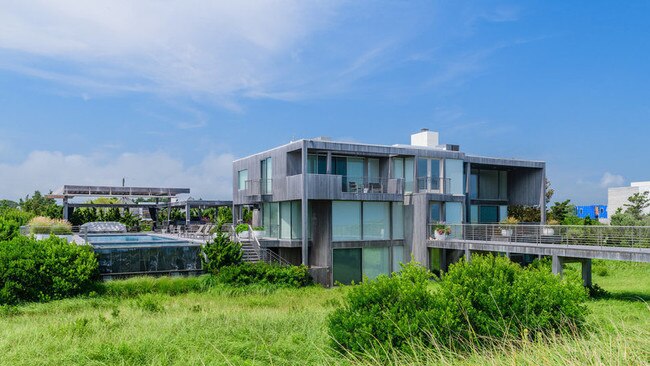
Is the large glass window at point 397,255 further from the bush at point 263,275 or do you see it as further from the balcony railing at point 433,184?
the bush at point 263,275

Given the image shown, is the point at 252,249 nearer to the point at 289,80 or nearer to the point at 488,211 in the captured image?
the point at 289,80

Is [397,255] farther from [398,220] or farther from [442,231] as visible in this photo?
[442,231]

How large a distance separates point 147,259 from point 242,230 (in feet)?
17.4

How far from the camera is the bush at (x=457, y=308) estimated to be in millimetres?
8609

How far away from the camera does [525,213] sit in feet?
93.4

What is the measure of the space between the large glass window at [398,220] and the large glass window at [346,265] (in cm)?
212

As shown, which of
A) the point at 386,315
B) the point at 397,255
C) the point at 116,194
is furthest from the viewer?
the point at 116,194

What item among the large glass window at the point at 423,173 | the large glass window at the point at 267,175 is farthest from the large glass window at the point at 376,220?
the large glass window at the point at 267,175

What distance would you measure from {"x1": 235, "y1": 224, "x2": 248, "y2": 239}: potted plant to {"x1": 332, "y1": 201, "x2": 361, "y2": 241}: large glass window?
4716 mm

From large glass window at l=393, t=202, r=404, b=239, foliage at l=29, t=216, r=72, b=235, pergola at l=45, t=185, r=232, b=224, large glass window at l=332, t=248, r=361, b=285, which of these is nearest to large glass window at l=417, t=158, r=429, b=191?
large glass window at l=393, t=202, r=404, b=239

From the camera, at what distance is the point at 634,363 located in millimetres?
4582

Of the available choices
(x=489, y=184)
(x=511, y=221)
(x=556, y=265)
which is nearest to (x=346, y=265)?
(x=556, y=265)

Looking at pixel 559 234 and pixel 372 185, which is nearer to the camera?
pixel 559 234

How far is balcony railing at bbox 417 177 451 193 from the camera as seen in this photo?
2430 cm
